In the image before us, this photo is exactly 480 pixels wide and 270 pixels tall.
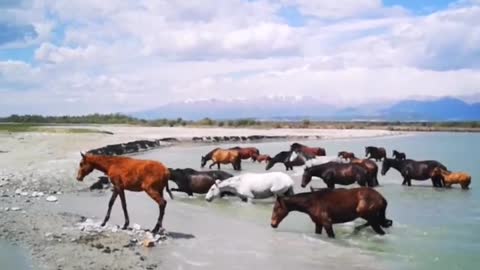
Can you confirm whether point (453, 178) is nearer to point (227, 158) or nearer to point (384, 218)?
point (384, 218)

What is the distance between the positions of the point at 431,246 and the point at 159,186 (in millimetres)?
5017

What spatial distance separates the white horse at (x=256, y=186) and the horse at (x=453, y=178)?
677 cm

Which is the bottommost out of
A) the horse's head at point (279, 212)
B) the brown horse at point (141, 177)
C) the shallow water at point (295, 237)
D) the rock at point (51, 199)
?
the shallow water at point (295, 237)

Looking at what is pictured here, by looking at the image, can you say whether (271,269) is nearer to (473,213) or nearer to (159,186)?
(159,186)

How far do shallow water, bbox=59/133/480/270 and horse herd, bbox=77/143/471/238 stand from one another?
1.15 ft

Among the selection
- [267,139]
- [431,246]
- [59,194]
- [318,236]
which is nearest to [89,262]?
[318,236]

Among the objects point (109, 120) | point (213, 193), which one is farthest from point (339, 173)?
point (109, 120)

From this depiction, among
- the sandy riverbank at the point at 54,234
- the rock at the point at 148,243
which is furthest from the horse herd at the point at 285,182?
the sandy riverbank at the point at 54,234

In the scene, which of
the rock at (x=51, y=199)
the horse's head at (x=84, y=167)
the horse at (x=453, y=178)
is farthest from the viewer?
the horse at (x=453, y=178)

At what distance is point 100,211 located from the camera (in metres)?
13.3

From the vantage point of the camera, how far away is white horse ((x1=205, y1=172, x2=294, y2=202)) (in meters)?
Result: 15.0

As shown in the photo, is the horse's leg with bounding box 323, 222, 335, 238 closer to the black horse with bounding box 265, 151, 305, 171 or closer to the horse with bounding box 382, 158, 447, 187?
the horse with bounding box 382, 158, 447, 187

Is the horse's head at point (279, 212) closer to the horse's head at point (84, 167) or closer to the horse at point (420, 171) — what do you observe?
the horse's head at point (84, 167)

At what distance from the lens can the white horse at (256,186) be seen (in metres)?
15.0
